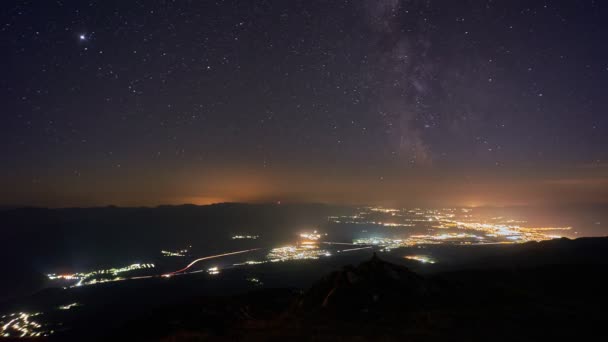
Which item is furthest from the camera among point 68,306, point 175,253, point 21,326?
point 175,253

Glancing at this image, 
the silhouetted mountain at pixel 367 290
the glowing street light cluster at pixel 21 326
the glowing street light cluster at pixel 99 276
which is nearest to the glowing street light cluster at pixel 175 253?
the glowing street light cluster at pixel 99 276

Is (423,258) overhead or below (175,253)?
overhead

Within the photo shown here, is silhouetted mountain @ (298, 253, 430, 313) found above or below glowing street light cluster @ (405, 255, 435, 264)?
above

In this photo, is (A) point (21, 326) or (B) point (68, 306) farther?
(B) point (68, 306)

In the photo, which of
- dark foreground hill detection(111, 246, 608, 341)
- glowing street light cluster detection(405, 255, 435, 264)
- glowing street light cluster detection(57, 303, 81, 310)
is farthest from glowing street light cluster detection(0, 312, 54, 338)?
glowing street light cluster detection(405, 255, 435, 264)

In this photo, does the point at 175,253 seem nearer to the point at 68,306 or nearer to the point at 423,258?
the point at 68,306

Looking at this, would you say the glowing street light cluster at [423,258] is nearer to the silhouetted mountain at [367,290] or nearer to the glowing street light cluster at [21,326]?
the silhouetted mountain at [367,290]

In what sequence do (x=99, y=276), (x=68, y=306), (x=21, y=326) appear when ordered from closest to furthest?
(x=21, y=326) → (x=68, y=306) → (x=99, y=276)

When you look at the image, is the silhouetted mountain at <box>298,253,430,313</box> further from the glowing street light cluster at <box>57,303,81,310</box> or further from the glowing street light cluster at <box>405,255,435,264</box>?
the glowing street light cluster at <box>57,303,81,310</box>

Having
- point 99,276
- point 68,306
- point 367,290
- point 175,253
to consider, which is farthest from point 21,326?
point 175,253
